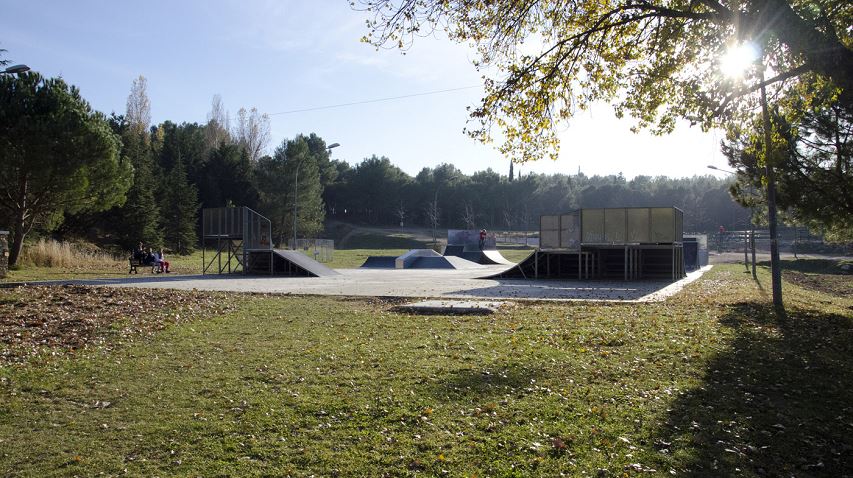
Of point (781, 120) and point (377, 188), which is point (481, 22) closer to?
point (781, 120)

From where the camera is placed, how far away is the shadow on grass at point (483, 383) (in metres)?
6.59

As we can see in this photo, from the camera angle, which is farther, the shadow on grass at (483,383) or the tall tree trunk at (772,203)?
the tall tree trunk at (772,203)

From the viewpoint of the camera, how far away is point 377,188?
9844cm

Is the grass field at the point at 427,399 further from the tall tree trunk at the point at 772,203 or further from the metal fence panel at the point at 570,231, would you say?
the metal fence panel at the point at 570,231

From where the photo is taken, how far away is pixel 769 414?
19.9ft

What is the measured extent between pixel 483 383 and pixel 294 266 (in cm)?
2228

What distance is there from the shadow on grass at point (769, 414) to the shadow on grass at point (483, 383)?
170 centimetres

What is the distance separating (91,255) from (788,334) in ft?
116

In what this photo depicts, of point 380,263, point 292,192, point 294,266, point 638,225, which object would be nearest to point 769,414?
point 638,225

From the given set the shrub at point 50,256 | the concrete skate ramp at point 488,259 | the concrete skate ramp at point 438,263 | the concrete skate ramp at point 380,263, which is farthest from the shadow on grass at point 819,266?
the shrub at point 50,256

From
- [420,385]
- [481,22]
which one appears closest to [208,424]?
[420,385]

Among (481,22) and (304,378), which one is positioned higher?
(481,22)

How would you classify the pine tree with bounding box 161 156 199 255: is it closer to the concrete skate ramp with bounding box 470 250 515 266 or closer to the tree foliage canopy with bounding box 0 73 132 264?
the tree foliage canopy with bounding box 0 73 132 264

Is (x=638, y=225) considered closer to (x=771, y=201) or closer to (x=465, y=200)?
(x=771, y=201)
